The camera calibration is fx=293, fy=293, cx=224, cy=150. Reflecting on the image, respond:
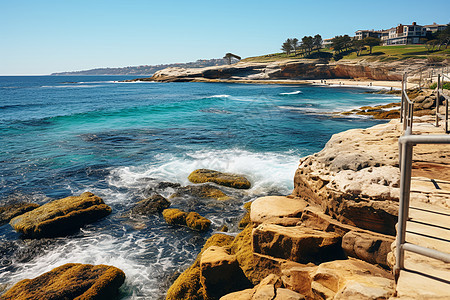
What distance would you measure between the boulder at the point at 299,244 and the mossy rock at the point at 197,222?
11.5 feet

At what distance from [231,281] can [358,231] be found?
2.59 meters

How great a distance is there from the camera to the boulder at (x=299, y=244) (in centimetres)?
540

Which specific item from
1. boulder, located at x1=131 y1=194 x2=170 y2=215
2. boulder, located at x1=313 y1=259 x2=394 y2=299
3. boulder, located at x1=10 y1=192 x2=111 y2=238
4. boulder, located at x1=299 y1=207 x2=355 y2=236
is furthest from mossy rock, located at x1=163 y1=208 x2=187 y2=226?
boulder, located at x1=313 y1=259 x2=394 y2=299

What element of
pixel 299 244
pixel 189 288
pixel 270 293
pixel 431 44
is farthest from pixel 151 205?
pixel 431 44

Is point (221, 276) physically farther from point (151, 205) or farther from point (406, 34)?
point (406, 34)

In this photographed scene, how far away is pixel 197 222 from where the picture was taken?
9.27m

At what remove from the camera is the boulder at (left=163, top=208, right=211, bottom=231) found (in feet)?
30.3

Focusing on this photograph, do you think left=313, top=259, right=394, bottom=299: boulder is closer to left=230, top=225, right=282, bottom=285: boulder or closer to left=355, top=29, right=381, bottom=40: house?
left=230, top=225, right=282, bottom=285: boulder

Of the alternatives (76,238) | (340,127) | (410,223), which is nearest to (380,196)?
(410,223)

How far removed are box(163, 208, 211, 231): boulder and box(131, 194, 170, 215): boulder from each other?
0.55 metres

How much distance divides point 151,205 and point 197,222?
2.29 metres

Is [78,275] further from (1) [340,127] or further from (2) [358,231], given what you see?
(1) [340,127]

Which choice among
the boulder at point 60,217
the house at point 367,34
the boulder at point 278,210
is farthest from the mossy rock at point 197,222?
the house at point 367,34

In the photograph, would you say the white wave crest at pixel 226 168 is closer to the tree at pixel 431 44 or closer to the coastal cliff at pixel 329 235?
the coastal cliff at pixel 329 235
